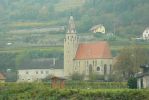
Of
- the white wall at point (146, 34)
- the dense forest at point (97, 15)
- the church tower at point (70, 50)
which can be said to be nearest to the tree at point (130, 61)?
the church tower at point (70, 50)

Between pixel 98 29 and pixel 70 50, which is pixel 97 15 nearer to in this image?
pixel 98 29

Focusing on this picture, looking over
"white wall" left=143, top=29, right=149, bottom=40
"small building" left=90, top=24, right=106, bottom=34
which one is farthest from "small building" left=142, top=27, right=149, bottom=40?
"small building" left=90, top=24, right=106, bottom=34

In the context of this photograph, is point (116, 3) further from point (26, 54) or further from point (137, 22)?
point (26, 54)

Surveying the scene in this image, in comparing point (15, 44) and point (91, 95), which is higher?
point (15, 44)

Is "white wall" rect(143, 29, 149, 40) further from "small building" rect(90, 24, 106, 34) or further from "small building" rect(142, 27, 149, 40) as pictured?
"small building" rect(90, 24, 106, 34)

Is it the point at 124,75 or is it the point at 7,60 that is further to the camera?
the point at 7,60

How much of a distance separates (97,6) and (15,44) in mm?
49251

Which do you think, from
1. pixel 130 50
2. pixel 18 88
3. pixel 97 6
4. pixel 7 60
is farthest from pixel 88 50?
pixel 97 6

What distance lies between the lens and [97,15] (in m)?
175

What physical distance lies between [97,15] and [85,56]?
62.9 m

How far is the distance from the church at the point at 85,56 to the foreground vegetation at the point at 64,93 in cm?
5687

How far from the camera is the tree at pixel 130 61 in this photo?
276 ft

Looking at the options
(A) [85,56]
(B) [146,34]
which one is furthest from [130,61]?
(B) [146,34]

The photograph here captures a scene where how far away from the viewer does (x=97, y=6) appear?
184 m
